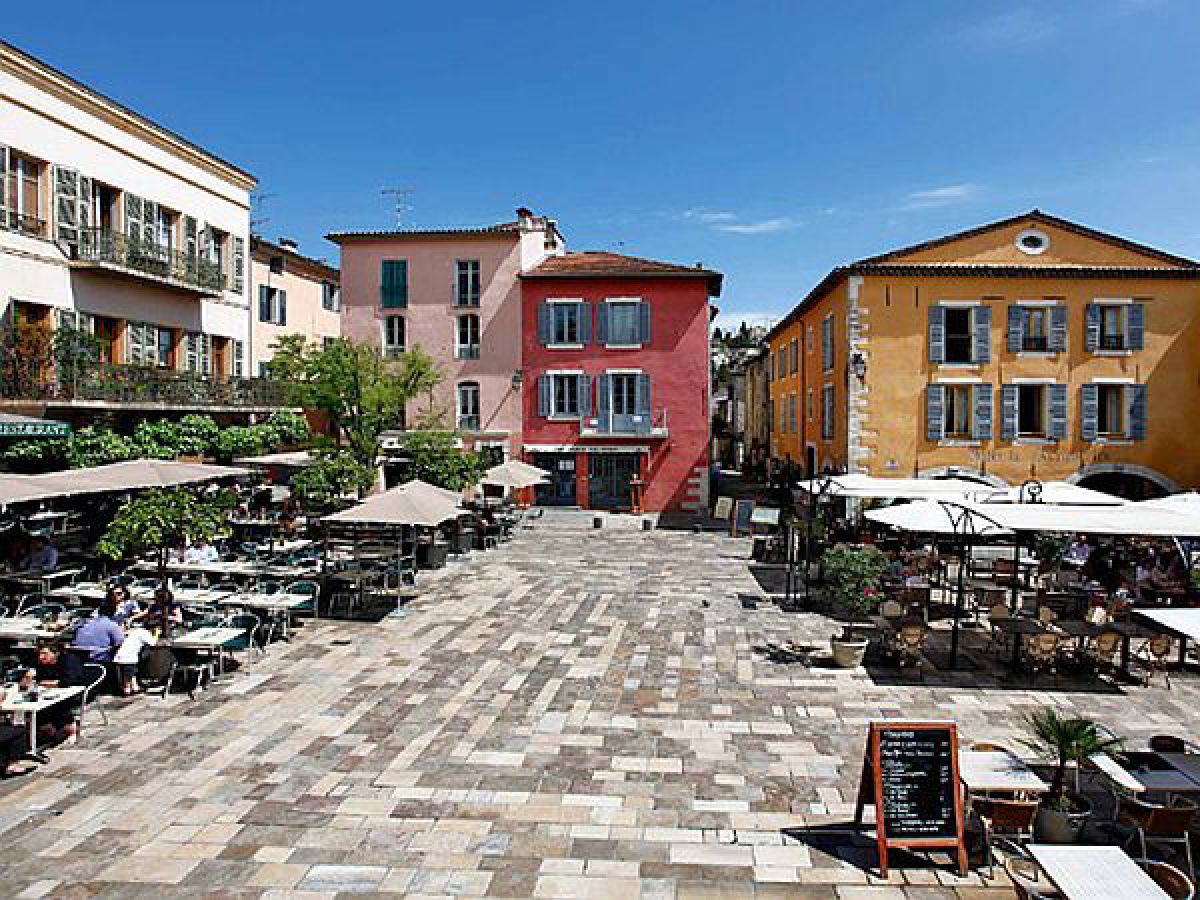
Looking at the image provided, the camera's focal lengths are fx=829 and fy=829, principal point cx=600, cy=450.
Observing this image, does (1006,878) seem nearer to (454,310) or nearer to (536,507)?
(536,507)

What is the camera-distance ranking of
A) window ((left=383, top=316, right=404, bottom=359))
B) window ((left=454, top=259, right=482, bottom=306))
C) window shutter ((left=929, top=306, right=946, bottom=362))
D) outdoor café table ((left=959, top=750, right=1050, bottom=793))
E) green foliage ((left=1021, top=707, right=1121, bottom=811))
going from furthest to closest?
window ((left=383, top=316, right=404, bottom=359)), window ((left=454, top=259, right=482, bottom=306)), window shutter ((left=929, top=306, right=946, bottom=362)), outdoor café table ((left=959, top=750, right=1050, bottom=793)), green foliage ((left=1021, top=707, right=1121, bottom=811))

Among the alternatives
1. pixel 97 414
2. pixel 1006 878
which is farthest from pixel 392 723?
pixel 97 414

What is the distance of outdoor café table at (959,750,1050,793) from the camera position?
22.5 ft

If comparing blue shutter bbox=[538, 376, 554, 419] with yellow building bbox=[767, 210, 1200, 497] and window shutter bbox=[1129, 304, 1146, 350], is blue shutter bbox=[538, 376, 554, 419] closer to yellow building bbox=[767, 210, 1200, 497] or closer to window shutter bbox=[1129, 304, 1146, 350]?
yellow building bbox=[767, 210, 1200, 497]

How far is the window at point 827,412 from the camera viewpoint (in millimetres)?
28422

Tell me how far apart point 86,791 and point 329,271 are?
112ft

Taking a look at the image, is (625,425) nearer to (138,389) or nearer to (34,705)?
(138,389)

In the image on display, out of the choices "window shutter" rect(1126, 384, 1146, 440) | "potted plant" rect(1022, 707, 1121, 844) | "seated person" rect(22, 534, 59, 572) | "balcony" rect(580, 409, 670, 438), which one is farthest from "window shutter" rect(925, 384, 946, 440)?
"seated person" rect(22, 534, 59, 572)

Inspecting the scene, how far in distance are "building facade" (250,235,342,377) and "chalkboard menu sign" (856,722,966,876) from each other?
26.8 meters

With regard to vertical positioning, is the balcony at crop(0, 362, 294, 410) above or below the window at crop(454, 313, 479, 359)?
below

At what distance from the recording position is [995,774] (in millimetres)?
7105

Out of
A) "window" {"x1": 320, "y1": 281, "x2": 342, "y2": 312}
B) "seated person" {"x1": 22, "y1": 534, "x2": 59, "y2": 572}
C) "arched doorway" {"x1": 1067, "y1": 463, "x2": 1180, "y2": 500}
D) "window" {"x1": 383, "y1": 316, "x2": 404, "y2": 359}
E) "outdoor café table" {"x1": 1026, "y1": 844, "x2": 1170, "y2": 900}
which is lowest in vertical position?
"outdoor café table" {"x1": 1026, "y1": 844, "x2": 1170, "y2": 900}

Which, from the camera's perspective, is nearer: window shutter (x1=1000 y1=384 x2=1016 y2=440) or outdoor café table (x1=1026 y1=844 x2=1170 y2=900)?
outdoor café table (x1=1026 y1=844 x2=1170 y2=900)

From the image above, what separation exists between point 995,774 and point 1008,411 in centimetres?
2028
